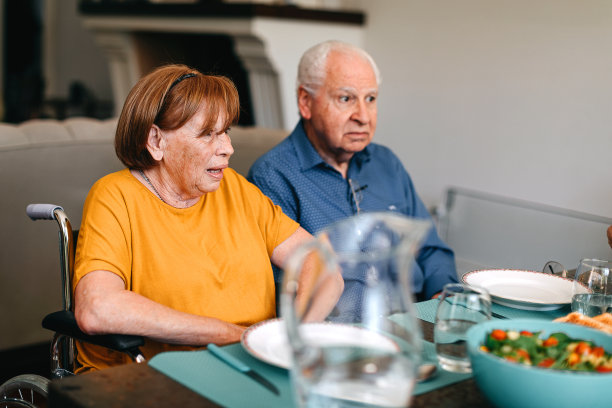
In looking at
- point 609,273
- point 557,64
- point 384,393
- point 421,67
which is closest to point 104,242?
point 384,393

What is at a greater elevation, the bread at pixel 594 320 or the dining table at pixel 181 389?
the bread at pixel 594 320

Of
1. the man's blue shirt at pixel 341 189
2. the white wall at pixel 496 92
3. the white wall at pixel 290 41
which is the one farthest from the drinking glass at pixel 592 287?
the white wall at pixel 290 41

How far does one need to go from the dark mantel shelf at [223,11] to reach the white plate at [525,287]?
2.17 meters

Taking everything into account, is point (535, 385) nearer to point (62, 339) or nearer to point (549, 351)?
point (549, 351)

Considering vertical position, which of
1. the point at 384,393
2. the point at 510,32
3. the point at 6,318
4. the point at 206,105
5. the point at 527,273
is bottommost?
the point at 6,318

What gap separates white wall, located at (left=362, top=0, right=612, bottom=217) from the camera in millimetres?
2604

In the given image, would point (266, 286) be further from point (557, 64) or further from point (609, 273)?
point (557, 64)

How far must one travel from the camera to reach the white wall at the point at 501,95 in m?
2.60

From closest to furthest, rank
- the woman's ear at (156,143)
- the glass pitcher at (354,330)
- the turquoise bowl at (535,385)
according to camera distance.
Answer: the glass pitcher at (354,330), the turquoise bowl at (535,385), the woman's ear at (156,143)

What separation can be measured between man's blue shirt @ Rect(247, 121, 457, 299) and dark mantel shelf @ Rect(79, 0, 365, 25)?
4.48 feet

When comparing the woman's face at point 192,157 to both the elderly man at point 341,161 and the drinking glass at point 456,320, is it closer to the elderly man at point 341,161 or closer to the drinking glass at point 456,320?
the elderly man at point 341,161

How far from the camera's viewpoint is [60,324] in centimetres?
125

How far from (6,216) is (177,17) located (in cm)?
186

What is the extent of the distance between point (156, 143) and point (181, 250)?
0.81 feet
